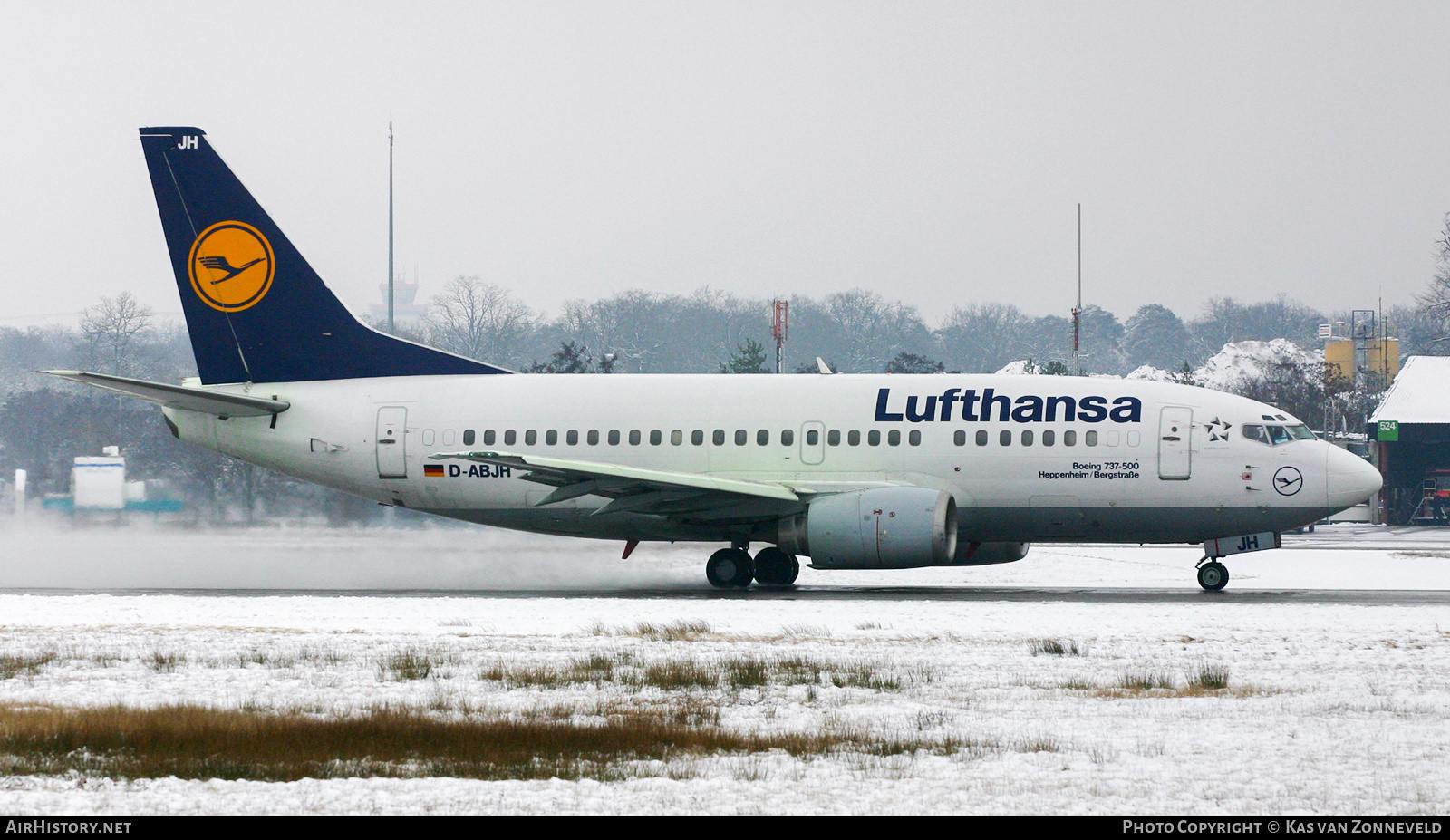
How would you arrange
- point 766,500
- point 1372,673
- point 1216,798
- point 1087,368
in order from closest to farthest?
point 1216,798
point 1372,673
point 766,500
point 1087,368

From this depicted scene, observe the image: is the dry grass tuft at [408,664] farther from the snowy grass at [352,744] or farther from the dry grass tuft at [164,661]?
the snowy grass at [352,744]

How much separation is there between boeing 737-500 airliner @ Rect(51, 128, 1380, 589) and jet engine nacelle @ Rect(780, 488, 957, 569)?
3 centimetres

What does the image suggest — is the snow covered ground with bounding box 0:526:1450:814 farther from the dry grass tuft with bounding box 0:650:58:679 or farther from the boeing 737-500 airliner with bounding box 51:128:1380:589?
the boeing 737-500 airliner with bounding box 51:128:1380:589

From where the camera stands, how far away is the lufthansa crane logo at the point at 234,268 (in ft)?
88.6

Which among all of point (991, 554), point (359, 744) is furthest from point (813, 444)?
point (359, 744)

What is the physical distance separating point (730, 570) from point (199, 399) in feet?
32.7

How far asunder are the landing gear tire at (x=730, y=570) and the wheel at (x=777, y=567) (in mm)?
430

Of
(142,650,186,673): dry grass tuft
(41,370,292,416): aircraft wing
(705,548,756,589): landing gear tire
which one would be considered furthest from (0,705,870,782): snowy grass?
(41,370,292,416): aircraft wing

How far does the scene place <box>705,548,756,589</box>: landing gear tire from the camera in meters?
25.1

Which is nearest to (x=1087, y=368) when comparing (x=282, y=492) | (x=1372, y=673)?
(x=282, y=492)

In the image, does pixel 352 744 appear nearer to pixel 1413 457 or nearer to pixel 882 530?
pixel 882 530
